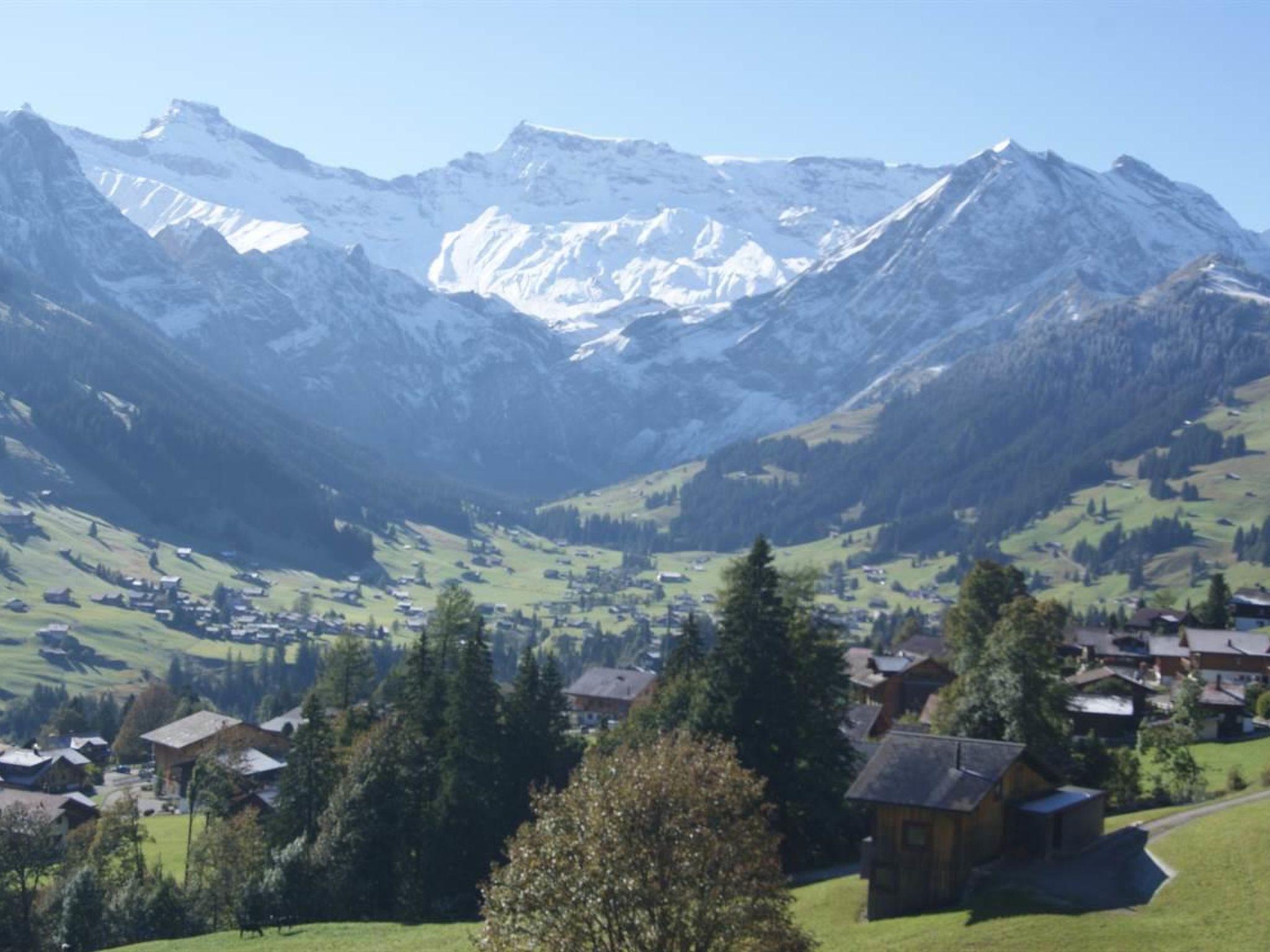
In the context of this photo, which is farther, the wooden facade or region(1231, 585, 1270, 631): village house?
region(1231, 585, 1270, 631): village house

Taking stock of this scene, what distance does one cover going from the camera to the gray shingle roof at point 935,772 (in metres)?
52.3

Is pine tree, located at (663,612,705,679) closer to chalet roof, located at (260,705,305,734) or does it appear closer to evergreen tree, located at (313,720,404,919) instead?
evergreen tree, located at (313,720,404,919)

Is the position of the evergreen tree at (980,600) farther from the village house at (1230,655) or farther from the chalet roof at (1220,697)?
the chalet roof at (1220,697)

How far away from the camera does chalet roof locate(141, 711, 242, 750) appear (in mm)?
134125

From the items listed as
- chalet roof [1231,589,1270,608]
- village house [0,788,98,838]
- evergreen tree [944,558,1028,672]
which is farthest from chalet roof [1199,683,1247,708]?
village house [0,788,98,838]

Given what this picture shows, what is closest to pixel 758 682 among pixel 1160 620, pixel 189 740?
pixel 189 740

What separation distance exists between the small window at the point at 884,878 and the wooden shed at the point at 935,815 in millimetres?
22

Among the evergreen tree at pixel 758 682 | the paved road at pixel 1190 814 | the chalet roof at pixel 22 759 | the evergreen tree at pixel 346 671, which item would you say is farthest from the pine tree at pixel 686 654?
the chalet roof at pixel 22 759

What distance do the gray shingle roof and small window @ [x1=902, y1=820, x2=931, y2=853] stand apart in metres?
0.66

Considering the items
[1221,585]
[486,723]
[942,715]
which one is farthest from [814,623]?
[1221,585]

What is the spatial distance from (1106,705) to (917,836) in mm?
50922

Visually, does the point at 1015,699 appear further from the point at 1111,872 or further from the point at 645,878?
the point at 645,878

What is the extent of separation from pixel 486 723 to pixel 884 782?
102ft

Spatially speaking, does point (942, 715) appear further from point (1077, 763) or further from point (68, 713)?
point (68, 713)
